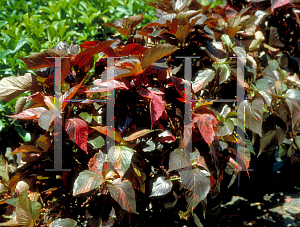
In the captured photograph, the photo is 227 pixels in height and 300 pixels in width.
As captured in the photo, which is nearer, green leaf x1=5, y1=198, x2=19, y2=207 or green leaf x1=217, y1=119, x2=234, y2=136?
green leaf x1=5, y1=198, x2=19, y2=207

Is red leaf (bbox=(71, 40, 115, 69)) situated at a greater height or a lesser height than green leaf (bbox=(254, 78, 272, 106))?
greater

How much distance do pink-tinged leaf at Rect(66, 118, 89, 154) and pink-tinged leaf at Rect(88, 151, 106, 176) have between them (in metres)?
0.10

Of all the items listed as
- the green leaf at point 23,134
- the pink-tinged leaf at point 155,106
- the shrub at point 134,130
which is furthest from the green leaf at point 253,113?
the green leaf at point 23,134

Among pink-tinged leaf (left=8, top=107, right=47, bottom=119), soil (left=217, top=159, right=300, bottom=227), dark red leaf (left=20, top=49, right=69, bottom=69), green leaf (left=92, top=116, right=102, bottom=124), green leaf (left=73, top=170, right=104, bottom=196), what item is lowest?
soil (left=217, top=159, right=300, bottom=227)

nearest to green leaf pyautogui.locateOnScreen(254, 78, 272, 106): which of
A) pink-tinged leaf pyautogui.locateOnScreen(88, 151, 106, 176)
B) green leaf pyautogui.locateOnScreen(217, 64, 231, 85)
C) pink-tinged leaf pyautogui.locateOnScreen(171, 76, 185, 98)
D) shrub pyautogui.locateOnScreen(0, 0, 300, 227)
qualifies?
shrub pyautogui.locateOnScreen(0, 0, 300, 227)

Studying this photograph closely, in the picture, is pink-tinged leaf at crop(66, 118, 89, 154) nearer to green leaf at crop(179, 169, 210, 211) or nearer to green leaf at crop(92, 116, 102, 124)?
green leaf at crop(92, 116, 102, 124)

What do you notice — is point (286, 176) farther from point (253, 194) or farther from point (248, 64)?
point (248, 64)

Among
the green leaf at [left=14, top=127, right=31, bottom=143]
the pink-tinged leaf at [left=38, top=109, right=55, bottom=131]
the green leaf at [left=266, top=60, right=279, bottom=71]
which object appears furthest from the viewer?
the green leaf at [left=266, top=60, right=279, bottom=71]

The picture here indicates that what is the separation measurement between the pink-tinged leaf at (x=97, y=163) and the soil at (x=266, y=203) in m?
1.34

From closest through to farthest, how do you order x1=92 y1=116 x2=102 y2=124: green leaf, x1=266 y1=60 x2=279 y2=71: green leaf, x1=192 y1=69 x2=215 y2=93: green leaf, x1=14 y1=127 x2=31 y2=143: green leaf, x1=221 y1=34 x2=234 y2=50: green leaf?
x1=92 y1=116 x2=102 y2=124: green leaf < x1=192 y1=69 x2=215 y2=93: green leaf < x1=221 y1=34 x2=234 y2=50: green leaf < x1=14 y1=127 x2=31 y2=143: green leaf < x1=266 y1=60 x2=279 y2=71: green leaf

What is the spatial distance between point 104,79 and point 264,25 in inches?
66.6

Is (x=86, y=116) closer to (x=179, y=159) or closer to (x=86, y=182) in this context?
(x=86, y=182)

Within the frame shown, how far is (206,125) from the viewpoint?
112 cm

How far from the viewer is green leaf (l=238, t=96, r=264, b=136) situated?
1.36 m
